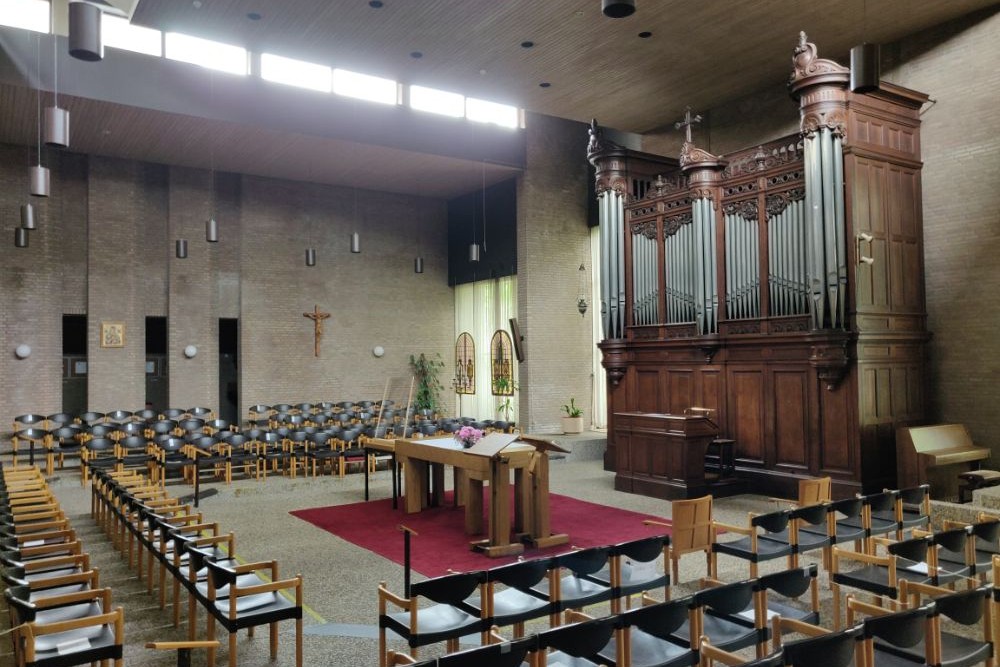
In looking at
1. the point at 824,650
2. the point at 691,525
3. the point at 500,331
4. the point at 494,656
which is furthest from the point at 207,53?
the point at 824,650

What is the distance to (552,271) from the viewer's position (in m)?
15.8

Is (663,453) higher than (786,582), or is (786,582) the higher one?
(786,582)

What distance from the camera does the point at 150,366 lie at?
50.7 feet

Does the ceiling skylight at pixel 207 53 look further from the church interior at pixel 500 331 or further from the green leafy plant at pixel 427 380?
the green leafy plant at pixel 427 380

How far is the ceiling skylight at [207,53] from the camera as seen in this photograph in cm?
1245

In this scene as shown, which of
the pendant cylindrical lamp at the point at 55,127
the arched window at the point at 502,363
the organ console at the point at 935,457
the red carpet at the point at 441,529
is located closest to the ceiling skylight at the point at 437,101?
the arched window at the point at 502,363

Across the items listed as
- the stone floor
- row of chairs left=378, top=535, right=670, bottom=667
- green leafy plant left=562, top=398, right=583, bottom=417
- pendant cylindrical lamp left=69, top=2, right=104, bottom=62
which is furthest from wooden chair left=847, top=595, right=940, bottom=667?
green leafy plant left=562, top=398, right=583, bottom=417

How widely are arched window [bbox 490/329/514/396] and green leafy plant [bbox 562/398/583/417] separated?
1.57 metres

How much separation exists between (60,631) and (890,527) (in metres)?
5.58

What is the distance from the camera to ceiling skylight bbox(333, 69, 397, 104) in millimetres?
14297

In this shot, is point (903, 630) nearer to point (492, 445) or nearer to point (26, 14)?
point (492, 445)

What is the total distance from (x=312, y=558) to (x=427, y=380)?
11.3 m

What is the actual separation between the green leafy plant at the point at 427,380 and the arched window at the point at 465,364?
46 centimetres

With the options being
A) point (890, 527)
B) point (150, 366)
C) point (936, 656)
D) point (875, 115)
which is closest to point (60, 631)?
point (936, 656)
